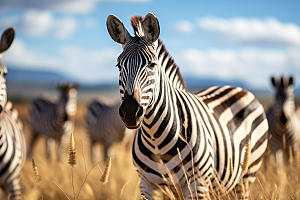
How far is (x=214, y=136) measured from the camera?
10.6 ft

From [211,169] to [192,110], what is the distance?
2.24 feet

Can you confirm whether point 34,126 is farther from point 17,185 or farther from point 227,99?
point 227,99

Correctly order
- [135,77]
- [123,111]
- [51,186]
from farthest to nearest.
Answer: [51,186] → [135,77] → [123,111]

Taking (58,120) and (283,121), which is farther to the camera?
(58,120)

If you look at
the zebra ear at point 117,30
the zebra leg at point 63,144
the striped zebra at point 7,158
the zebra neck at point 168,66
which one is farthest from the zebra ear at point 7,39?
the zebra leg at point 63,144

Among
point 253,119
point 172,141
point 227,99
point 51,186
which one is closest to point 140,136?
point 172,141

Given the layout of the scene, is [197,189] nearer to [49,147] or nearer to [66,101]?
[66,101]

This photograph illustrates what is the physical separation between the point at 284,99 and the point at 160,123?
18.5 feet

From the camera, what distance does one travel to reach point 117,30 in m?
3.04

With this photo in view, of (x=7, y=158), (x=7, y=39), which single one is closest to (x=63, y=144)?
(x=7, y=158)

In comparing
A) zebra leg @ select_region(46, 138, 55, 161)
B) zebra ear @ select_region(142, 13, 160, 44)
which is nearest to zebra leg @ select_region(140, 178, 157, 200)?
zebra ear @ select_region(142, 13, 160, 44)

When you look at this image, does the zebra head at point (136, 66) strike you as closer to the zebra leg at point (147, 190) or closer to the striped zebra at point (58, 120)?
the zebra leg at point (147, 190)

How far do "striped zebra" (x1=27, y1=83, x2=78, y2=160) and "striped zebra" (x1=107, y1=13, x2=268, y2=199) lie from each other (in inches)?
308

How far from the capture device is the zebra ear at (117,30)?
117 inches
